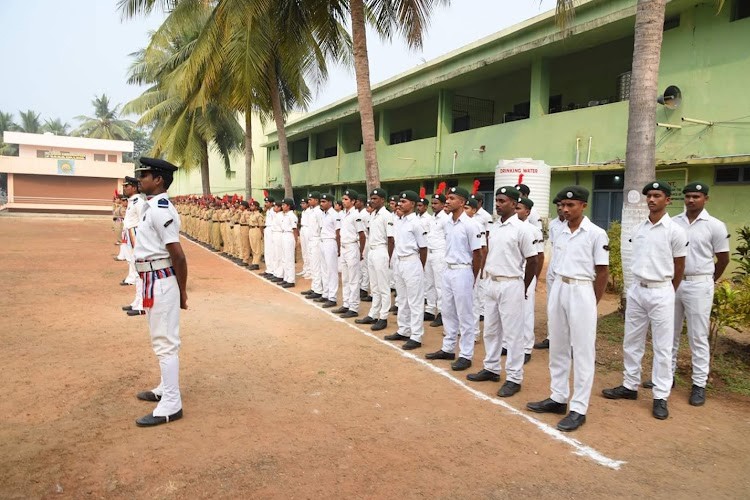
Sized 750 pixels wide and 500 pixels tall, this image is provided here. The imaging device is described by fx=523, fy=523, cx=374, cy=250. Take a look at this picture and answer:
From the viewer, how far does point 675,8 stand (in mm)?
9867

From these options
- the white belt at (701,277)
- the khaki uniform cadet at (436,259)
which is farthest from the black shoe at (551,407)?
the khaki uniform cadet at (436,259)

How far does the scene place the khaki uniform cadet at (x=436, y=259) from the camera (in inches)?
300

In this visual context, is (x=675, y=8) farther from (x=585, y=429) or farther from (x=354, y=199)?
(x=585, y=429)

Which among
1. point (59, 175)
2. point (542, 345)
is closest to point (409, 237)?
point (542, 345)

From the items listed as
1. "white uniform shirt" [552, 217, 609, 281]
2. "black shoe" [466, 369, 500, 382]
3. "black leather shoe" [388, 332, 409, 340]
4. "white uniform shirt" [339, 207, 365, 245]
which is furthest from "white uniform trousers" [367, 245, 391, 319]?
"white uniform shirt" [552, 217, 609, 281]

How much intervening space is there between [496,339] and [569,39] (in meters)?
9.06

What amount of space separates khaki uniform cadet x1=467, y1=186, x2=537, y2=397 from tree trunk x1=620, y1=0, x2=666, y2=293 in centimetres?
222

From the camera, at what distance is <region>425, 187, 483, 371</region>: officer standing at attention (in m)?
5.63

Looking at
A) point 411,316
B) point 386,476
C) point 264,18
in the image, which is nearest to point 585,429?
point 386,476

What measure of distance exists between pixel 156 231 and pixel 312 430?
6.32 feet

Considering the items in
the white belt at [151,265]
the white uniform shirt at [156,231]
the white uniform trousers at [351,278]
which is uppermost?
the white uniform shirt at [156,231]

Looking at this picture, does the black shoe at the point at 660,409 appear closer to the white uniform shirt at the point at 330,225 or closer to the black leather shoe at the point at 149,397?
the black leather shoe at the point at 149,397

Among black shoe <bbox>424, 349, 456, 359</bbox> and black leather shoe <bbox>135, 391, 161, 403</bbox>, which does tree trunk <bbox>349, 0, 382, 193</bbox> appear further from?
black leather shoe <bbox>135, 391, 161, 403</bbox>

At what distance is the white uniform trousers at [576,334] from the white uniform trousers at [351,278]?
427cm
